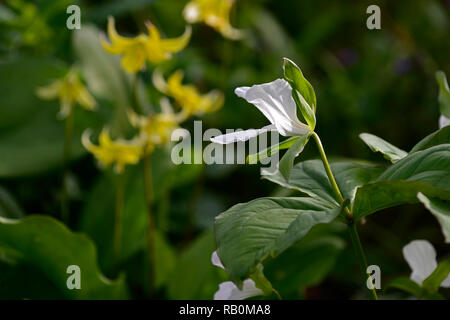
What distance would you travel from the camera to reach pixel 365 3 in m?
2.45

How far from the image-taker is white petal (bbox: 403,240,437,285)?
0.61m

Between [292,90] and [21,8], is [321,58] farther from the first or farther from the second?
[292,90]

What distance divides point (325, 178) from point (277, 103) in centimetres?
13

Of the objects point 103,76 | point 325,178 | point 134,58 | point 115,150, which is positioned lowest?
point 325,178

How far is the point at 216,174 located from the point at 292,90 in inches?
36.8

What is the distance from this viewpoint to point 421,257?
0.62 metres

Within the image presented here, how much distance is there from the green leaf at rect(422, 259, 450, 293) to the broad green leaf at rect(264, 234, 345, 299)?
11.4 inches

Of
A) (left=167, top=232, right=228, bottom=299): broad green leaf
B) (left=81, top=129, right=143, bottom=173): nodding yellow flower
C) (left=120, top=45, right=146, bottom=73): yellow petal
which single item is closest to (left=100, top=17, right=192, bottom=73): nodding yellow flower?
(left=120, top=45, right=146, bottom=73): yellow petal

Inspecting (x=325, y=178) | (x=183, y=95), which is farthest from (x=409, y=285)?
(x=183, y=95)

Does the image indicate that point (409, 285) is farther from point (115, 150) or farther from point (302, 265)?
point (115, 150)

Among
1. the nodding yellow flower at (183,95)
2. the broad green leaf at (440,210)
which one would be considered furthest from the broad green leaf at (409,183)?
the nodding yellow flower at (183,95)

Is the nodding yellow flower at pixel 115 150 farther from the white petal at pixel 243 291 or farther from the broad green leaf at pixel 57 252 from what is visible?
the white petal at pixel 243 291

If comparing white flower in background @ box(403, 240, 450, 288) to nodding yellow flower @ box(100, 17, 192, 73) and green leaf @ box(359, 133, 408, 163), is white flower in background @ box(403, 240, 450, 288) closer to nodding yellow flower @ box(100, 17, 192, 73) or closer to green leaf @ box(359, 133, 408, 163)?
green leaf @ box(359, 133, 408, 163)
